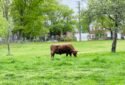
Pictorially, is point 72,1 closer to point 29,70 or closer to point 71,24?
point 71,24

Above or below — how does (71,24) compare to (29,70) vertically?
below

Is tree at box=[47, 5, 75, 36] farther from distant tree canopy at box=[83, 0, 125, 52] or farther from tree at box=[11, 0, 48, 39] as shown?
distant tree canopy at box=[83, 0, 125, 52]

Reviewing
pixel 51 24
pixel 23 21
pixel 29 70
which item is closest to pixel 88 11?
pixel 29 70

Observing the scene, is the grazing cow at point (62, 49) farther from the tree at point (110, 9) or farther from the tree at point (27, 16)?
the tree at point (27, 16)

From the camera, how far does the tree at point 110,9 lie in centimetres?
3353

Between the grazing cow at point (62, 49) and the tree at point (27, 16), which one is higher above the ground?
the grazing cow at point (62, 49)

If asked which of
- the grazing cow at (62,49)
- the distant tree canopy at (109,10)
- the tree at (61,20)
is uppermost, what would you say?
the distant tree canopy at (109,10)

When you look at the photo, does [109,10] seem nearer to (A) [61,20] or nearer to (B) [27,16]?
(B) [27,16]

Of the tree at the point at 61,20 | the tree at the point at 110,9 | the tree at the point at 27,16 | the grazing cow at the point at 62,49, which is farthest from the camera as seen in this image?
the tree at the point at 61,20

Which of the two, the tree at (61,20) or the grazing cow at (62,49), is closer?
the grazing cow at (62,49)

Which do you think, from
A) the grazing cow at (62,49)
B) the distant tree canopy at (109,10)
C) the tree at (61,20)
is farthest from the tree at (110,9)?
the tree at (61,20)

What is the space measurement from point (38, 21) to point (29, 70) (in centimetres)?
7038

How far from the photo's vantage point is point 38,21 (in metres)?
86.4

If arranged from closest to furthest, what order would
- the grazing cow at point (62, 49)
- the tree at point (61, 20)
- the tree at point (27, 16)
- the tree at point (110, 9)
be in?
the grazing cow at point (62, 49) → the tree at point (110, 9) → the tree at point (27, 16) → the tree at point (61, 20)
